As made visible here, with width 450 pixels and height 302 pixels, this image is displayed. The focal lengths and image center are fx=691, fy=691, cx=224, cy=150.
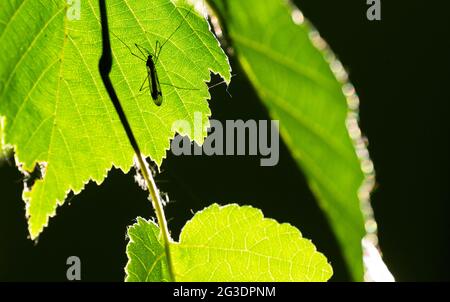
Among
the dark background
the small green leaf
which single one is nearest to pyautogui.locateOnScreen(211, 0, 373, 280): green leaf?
the small green leaf

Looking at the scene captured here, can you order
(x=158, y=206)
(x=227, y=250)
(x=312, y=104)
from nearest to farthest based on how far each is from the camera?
(x=312, y=104) → (x=158, y=206) → (x=227, y=250)

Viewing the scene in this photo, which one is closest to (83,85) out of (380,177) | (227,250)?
(227,250)

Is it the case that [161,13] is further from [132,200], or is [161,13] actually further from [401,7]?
[401,7]

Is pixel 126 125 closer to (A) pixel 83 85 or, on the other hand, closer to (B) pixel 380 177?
(A) pixel 83 85

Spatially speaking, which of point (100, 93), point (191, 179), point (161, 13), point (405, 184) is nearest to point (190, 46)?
point (161, 13)

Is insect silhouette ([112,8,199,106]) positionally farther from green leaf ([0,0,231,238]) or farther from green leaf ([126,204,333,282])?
green leaf ([126,204,333,282])

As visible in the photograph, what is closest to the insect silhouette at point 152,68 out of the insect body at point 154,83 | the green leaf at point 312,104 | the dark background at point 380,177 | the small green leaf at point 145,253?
the insect body at point 154,83
